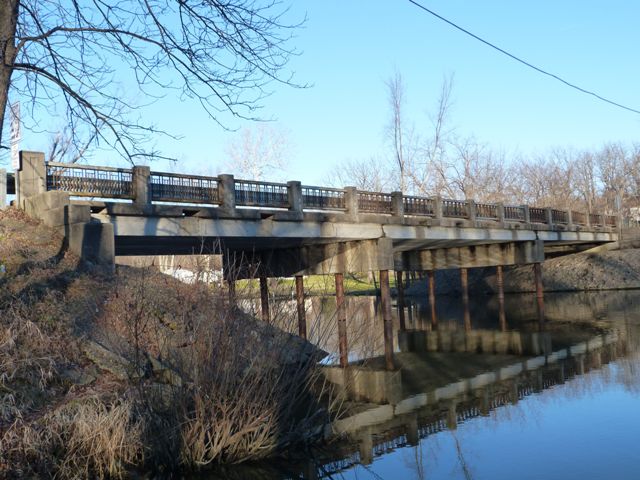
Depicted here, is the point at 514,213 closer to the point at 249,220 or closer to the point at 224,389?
the point at 249,220

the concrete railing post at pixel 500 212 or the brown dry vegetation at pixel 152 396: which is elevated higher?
the concrete railing post at pixel 500 212

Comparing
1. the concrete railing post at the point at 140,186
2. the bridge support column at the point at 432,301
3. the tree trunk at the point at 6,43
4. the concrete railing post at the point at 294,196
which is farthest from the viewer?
the bridge support column at the point at 432,301

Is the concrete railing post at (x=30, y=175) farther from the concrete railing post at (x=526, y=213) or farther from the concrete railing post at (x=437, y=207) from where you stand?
the concrete railing post at (x=526, y=213)

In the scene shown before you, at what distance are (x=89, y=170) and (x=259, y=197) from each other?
4.41 meters

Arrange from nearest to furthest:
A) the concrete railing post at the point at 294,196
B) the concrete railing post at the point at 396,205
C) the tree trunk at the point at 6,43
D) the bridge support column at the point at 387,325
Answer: the tree trunk at the point at 6,43
the concrete railing post at the point at 294,196
the bridge support column at the point at 387,325
the concrete railing post at the point at 396,205

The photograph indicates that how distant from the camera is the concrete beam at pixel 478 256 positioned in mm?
31281

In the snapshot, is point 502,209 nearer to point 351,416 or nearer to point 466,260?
point 466,260

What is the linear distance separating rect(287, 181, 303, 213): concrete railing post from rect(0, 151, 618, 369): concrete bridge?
0.03m

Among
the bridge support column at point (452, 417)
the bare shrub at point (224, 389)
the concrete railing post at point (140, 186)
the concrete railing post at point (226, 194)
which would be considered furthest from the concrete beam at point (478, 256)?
the bare shrub at point (224, 389)

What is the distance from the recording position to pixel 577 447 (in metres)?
9.55

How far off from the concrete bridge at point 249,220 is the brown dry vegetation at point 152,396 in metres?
0.88

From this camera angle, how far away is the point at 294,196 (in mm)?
17047

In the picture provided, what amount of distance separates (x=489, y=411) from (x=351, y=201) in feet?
26.8

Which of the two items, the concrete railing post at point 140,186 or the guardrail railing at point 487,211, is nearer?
the concrete railing post at point 140,186
